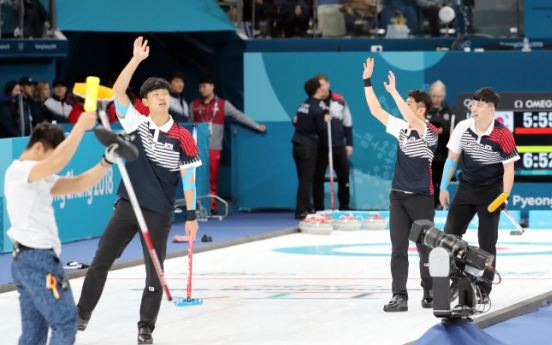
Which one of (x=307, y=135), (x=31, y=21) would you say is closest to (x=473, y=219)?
(x=307, y=135)

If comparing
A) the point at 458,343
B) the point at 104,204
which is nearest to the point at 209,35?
the point at 104,204

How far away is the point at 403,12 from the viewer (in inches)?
740

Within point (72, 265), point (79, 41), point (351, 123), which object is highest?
point (79, 41)

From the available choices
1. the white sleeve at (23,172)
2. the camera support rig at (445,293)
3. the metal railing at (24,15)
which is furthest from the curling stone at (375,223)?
the white sleeve at (23,172)

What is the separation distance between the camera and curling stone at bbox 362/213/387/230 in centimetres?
1589

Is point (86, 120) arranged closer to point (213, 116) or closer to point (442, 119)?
point (442, 119)

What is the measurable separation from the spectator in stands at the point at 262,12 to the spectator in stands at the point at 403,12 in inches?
77.6

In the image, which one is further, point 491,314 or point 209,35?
point 209,35

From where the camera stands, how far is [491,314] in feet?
29.5

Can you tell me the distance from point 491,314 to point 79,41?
41.9 feet

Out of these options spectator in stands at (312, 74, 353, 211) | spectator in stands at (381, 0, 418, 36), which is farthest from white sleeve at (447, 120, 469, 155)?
spectator in stands at (381, 0, 418, 36)

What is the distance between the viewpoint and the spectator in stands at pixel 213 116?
17734 millimetres

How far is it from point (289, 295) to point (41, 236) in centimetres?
450

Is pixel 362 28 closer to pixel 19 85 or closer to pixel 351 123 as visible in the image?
pixel 351 123
